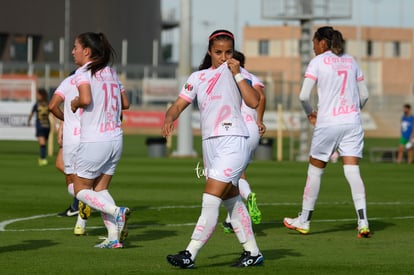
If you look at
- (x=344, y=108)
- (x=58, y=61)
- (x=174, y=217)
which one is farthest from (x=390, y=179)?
(x=58, y=61)

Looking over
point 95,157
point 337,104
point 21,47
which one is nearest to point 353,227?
point 337,104

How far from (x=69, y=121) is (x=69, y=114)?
0.09 m

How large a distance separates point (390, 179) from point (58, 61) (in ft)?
240

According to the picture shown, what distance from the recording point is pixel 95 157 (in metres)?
11.9

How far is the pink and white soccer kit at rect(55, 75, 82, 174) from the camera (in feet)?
43.2

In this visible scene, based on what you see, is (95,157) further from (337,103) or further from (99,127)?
(337,103)

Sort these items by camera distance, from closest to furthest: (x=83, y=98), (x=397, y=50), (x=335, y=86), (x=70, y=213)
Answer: (x=83, y=98) → (x=335, y=86) → (x=70, y=213) → (x=397, y=50)

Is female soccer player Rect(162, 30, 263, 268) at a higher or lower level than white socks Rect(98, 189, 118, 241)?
higher

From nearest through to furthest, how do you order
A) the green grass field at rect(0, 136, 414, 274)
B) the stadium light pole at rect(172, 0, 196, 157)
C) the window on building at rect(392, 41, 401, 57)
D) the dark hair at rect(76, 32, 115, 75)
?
the green grass field at rect(0, 136, 414, 274) < the dark hair at rect(76, 32, 115, 75) < the stadium light pole at rect(172, 0, 196, 157) < the window on building at rect(392, 41, 401, 57)

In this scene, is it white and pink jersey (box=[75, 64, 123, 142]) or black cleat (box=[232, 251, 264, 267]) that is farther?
white and pink jersey (box=[75, 64, 123, 142])

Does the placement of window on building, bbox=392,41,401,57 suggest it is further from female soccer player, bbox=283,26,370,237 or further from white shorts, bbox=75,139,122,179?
white shorts, bbox=75,139,122,179

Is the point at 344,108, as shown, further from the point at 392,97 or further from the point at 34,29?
the point at 34,29

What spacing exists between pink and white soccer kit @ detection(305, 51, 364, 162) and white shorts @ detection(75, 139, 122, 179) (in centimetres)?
253

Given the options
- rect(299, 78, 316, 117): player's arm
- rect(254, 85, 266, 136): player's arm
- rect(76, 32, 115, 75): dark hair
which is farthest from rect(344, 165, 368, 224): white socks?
rect(76, 32, 115, 75): dark hair
